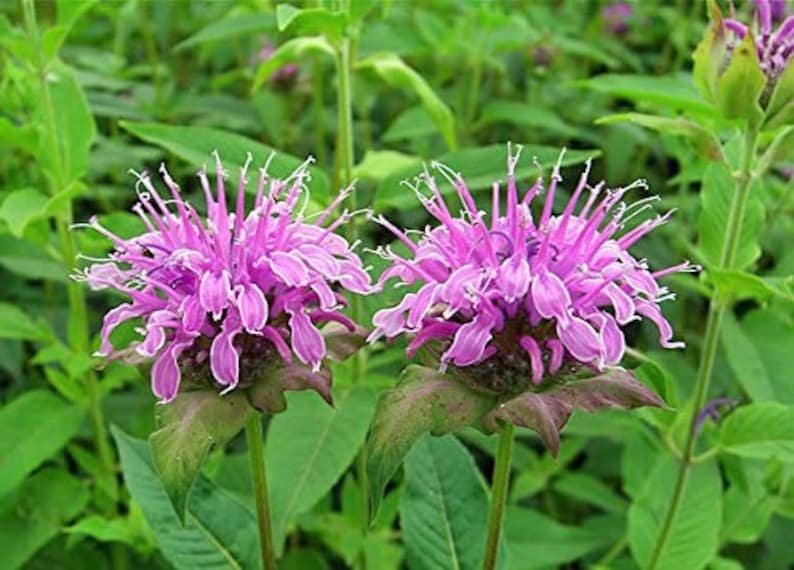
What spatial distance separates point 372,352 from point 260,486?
2.41 ft

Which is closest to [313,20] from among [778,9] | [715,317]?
[715,317]

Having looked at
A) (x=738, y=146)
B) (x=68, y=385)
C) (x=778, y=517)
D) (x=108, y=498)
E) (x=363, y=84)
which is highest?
(x=738, y=146)

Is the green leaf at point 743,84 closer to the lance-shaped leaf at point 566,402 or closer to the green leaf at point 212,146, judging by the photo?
the lance-shaped leaf at point 566,402

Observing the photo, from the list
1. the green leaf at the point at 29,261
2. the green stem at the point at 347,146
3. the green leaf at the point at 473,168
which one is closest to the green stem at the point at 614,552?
the green stem at the point at 347,146

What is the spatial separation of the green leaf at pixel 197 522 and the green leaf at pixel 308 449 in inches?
2.1

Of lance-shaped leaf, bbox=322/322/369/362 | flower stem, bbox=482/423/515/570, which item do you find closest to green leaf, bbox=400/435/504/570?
flower stem, bbox=482/423/515/570

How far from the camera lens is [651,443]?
1689mm

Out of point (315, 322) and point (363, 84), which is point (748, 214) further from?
point (363, 84)

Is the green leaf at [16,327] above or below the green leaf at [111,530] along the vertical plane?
above

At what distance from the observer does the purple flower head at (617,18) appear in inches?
109

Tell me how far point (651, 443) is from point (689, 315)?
0.64 meters

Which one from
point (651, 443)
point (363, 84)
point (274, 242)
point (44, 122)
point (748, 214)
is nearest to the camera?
point (274, 242)

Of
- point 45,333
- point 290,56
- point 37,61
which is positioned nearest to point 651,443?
point 290,56

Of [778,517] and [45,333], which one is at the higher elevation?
[45,333]
